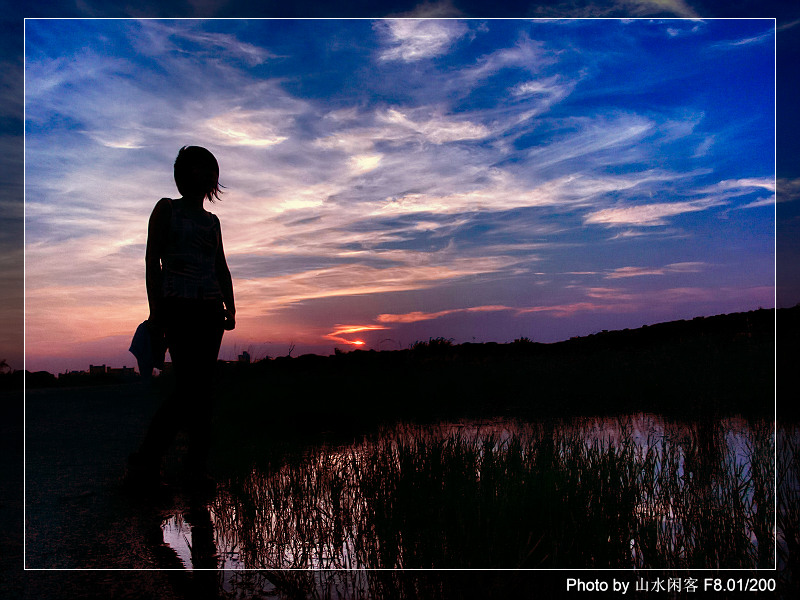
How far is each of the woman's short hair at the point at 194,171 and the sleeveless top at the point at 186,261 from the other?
15 cm

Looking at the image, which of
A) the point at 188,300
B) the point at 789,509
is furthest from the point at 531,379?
the point at 188,300

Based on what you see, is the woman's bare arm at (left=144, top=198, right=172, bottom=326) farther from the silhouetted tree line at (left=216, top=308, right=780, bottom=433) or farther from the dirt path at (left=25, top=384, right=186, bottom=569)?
the silhouetted tree line at (left=216, top=308, right=780, bottom=433)

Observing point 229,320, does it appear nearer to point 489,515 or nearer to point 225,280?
point 225,280

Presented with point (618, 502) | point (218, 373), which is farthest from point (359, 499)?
point (218, 373)

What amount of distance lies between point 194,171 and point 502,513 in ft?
9.23

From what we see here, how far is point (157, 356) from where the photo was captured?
13.0 ft

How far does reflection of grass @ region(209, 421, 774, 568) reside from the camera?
2.76 metres

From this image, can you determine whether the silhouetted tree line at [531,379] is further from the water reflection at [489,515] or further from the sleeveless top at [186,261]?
the sleeveless top at [186,261]

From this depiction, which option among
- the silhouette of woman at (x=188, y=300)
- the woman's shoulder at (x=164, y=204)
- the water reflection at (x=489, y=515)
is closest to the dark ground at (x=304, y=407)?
the water reflection at (x=489, y=515)

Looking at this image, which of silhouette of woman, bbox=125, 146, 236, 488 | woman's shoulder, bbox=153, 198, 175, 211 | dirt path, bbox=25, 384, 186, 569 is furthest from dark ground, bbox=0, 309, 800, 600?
woman's shoulder, bbox=153, 198, 175, 211

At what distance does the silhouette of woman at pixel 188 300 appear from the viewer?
380 cm

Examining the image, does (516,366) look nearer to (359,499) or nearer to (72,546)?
(359,499)

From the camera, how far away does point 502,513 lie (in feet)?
9.53

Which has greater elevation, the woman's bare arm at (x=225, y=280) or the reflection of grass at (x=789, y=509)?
the woman's bare arm at (x=225, y=280)
